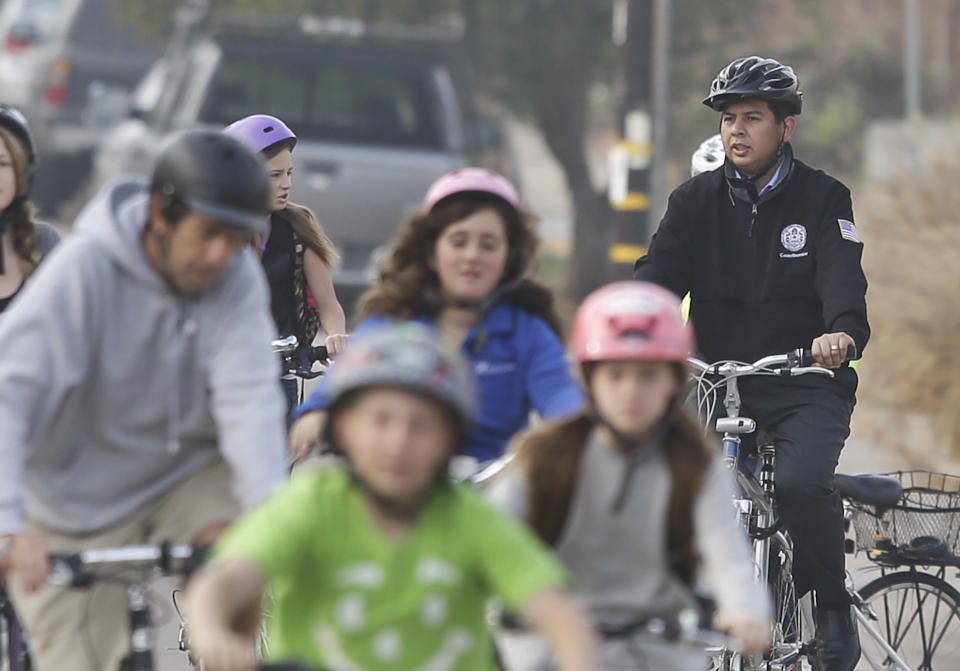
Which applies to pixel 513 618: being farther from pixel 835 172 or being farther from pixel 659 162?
pixel 835 172

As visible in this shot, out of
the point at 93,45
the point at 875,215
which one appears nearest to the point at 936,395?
the point at 875,215

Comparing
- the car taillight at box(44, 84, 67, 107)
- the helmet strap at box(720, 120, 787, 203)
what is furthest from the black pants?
the car taillight at box(44, 84, 67, 107)

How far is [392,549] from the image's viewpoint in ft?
11.8

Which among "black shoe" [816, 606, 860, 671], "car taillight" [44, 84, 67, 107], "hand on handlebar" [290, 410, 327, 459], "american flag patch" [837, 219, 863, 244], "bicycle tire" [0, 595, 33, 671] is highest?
"car taillight" [44, 84, 67, 107]

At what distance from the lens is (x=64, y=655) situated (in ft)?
14.5

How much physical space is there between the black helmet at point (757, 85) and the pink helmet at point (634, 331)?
2562 mm

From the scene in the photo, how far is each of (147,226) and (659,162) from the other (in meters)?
12.5

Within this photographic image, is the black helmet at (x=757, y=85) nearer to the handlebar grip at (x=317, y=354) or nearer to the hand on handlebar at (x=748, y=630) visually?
the handlebar grip at (x=317, y=354)

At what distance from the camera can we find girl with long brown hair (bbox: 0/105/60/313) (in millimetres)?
5711

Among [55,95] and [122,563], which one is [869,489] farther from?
[55,95]

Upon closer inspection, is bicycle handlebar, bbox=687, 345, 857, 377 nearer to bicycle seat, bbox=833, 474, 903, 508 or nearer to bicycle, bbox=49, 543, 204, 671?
bicycle seat, bbox=833, 474, 903, 508

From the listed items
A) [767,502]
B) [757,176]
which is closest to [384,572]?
[767,502]

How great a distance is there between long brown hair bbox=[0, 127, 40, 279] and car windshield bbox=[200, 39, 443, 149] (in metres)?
10.6

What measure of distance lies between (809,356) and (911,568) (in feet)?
4.20
